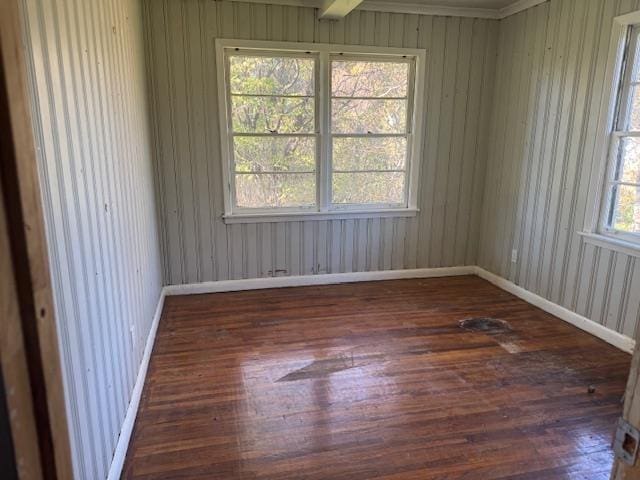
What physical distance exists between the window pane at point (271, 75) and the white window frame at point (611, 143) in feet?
7.26

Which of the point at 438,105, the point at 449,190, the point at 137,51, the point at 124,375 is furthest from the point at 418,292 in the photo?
the point at 137,51

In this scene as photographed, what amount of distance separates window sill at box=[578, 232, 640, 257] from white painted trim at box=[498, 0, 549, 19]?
190cm

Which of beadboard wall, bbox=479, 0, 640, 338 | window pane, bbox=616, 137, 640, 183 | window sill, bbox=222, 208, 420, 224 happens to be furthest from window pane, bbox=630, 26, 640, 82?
window sill, bbox=222, 208, 420, 224

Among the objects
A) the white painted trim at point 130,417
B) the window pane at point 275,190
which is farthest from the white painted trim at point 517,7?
the white painted trim at point 130,417

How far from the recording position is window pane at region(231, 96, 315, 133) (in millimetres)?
3666

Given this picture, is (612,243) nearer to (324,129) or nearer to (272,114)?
(324,129)

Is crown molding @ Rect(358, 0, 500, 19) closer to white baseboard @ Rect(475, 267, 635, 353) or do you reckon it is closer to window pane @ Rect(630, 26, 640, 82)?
window pane @ Rect(630, 26, 640, 82)

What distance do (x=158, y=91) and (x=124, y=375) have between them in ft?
7.74

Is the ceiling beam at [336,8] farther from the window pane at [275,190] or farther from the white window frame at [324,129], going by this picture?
the window pane at [275,190]

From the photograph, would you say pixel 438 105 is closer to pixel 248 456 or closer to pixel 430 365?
pixel 430 365

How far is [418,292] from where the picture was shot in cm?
396

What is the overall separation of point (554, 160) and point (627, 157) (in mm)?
554

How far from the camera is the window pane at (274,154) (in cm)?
374

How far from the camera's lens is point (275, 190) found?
3891mm
